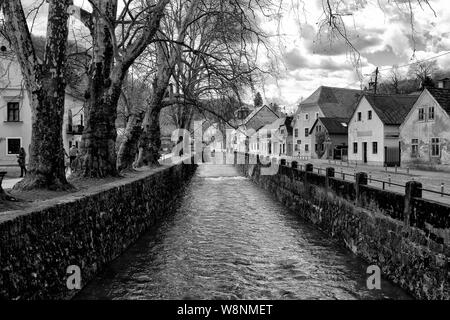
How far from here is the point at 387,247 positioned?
8.91 meters

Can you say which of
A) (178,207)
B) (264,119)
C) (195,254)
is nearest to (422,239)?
(195,254)

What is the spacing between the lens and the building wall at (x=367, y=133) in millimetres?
40213

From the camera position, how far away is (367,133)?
140ft

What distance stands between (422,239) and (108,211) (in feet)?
21.7

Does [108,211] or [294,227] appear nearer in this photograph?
[108,211]

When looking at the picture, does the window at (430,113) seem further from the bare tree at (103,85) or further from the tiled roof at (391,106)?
the bare tree at (103,85)

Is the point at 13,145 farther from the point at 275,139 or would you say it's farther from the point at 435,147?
the point at 275,139

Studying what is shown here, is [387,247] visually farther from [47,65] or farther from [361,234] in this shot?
[47,65]

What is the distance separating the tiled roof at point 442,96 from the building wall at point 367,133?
8.77 m

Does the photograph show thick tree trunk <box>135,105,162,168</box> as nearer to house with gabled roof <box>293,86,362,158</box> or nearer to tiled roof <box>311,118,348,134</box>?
tiled roof <box>311,118,348,134</box>

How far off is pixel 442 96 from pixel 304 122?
115 feet

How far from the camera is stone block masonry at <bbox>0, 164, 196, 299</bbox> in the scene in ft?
16.6
